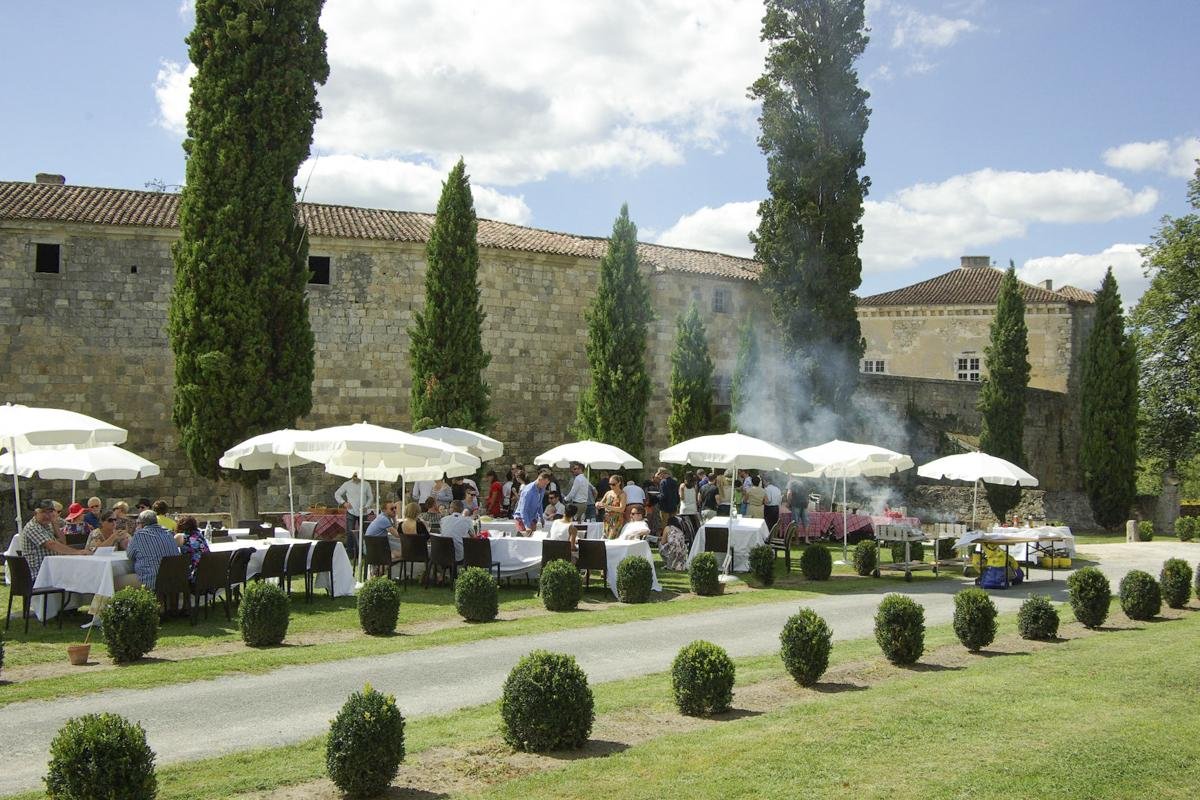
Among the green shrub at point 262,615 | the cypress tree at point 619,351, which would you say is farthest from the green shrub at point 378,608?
the cypress tree at point 619,351

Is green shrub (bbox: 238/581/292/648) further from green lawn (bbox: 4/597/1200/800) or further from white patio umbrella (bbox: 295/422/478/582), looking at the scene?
green lawn (bbox: 4/597/1200/800)

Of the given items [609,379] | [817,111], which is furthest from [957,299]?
[609,379]

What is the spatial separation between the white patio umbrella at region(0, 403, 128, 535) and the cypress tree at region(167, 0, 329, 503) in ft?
20.2

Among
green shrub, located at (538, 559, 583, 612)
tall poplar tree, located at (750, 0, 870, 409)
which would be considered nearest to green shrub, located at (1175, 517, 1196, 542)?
tall poplar tree, located at (750, 0, 870, 409)

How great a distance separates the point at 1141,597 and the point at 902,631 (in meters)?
5.62

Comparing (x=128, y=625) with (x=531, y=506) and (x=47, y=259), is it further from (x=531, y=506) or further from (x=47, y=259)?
(x=47, y=259)

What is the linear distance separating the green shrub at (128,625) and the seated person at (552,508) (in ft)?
29.8

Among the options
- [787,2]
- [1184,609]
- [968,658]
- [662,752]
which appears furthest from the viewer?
[787,2]

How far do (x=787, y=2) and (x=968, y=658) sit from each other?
21.3 m

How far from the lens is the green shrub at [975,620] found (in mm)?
10617

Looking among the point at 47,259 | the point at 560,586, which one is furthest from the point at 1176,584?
the point at 47,259

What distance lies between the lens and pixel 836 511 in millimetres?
26109

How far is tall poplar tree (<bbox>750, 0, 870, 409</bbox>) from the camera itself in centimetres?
2683

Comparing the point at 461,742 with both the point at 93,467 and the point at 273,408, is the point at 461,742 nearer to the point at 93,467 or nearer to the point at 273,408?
the point at 93,467
